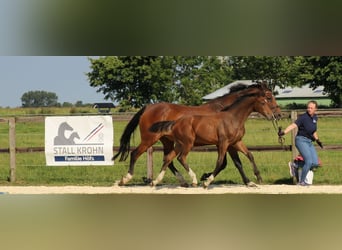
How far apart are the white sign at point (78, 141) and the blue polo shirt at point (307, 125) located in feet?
10.5

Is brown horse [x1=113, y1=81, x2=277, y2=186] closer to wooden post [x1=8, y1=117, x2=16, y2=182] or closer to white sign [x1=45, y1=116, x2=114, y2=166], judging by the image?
white sign [x1=45, y1=116, x2=114, y2=166]

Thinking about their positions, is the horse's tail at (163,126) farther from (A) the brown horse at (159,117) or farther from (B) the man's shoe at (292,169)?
(B) the man's shoe at (292,169)

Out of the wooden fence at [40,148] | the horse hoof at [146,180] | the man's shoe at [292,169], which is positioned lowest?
the horse hoof at [146,180]

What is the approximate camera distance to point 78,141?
372 inches

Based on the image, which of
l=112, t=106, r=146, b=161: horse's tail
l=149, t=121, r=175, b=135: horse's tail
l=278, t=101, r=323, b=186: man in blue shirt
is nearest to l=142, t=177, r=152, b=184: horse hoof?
l=112, t=106, r=146, b=161: horse's tail

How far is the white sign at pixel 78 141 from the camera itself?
30.9 ft

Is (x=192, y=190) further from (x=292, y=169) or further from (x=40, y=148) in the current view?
(x=40, y=148)

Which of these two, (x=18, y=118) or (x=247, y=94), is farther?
(x=18, y=118)

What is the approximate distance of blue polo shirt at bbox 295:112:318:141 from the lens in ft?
27.8

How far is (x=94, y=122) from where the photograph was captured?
9.59 metres

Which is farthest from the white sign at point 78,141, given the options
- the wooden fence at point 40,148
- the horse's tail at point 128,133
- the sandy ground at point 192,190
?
the sandy ground at point 192,190
